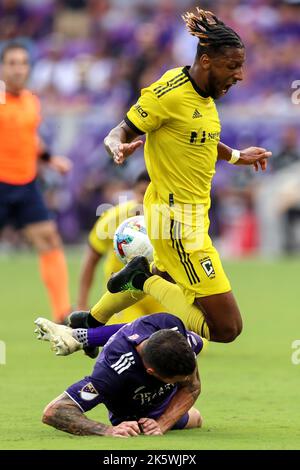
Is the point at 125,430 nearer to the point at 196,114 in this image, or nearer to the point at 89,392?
the point at 89,392

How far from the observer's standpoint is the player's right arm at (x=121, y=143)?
724 centimetres

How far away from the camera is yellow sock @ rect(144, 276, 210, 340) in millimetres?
8078

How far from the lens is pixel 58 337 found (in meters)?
7.91

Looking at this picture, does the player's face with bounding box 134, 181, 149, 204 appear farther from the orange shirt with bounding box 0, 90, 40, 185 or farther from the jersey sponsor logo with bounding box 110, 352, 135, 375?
the jersey sponsor logo with bounding box 110, 352, 135, 375

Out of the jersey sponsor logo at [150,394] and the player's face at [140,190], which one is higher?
the player's face at [140,190]

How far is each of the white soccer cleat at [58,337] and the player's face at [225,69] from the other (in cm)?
184

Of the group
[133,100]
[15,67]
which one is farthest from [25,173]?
[133,100]

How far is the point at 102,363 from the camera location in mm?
7027

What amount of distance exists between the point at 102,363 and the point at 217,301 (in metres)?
1.28

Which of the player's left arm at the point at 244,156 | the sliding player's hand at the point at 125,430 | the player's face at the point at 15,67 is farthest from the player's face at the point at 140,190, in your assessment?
the sliding player's hand at the point at 125,430

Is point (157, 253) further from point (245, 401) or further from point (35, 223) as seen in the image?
point (35, 223)

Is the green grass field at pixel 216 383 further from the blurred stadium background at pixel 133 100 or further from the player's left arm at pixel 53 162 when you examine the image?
the player's left arm at pixel 53 162

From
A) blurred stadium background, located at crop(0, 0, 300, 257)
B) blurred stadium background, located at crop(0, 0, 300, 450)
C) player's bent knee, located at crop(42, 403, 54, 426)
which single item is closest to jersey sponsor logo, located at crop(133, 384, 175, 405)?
player's bent knee, located at crop(42, 403, 54, 426)

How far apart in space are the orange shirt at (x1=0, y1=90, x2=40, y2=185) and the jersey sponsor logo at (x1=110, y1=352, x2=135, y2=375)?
5.64m
